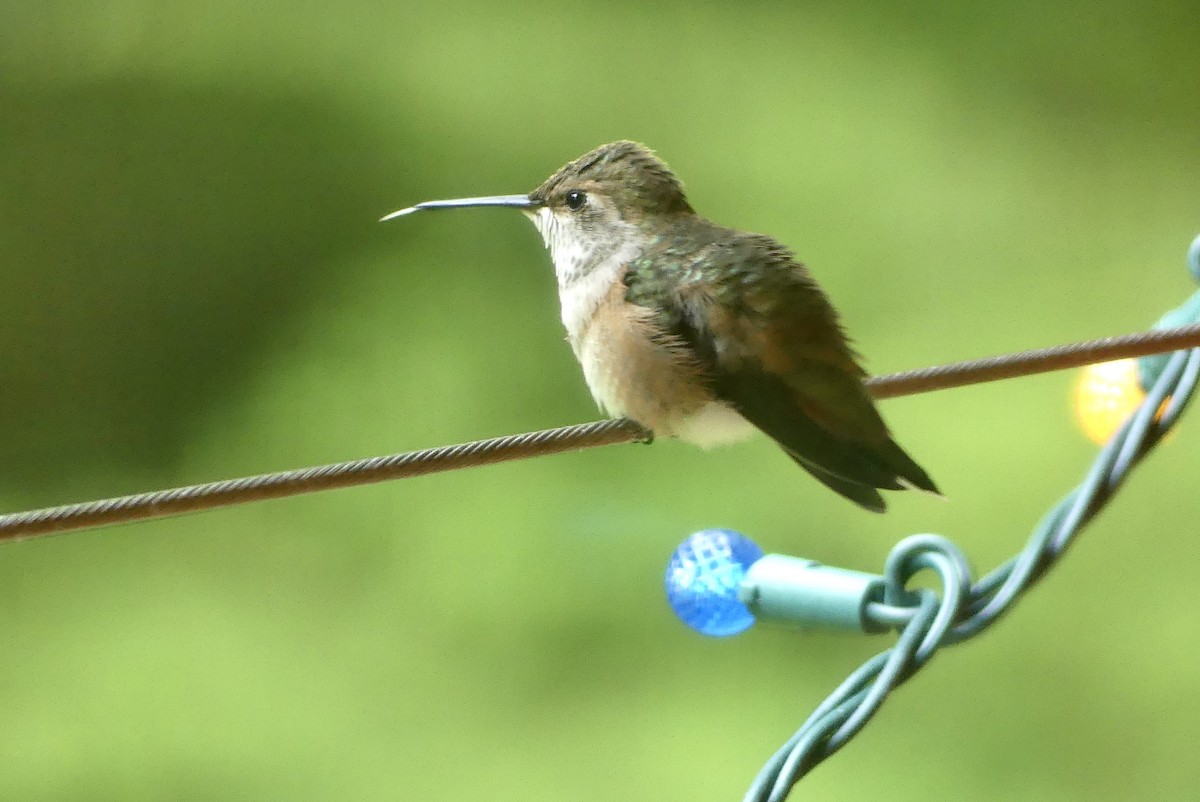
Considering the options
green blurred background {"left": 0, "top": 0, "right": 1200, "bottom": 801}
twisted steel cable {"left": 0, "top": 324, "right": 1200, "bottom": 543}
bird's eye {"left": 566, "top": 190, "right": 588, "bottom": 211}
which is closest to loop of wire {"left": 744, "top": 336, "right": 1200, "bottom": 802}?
twisted steel cable {"left": 0, "top": 324, "right": 1200, "bottom": 543}

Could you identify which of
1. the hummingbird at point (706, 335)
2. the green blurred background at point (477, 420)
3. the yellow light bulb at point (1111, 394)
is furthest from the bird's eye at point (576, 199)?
the green blurred background at point (477, 420)

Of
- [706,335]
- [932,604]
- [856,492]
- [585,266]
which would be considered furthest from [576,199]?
[932,604]

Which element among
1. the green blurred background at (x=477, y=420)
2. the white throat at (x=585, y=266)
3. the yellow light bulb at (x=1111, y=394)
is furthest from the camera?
the green blurred background at (x=477, y=420)

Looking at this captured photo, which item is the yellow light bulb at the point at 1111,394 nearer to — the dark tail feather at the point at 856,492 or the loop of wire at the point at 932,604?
the dark tail feather at the point at 856,492

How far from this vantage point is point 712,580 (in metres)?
1.04

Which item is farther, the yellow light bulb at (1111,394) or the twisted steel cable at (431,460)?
the yellow light bulb at (1111,394)

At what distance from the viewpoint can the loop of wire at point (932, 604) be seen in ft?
2.54

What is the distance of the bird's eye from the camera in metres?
1.39

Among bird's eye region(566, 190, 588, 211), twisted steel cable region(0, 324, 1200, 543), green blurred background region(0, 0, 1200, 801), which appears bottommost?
green blurred background region(0, 0, 1200, 801)

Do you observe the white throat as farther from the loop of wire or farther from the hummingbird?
the loop of wire

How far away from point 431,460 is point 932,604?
38 centimetres

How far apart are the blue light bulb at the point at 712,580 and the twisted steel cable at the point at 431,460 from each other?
13 centimetres

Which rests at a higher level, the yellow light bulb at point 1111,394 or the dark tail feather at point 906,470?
the dark tail feather at point 906,470

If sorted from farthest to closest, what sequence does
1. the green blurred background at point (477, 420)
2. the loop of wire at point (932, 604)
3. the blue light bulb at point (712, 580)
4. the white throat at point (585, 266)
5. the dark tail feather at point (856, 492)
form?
the green blurred background at point (477, 420)
the white throat at point (585, 266)
the dark tail feather at point (856, 492)
the blue light bulb at point (712, 580)
the loop of wire at point (932, 604)
